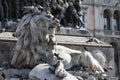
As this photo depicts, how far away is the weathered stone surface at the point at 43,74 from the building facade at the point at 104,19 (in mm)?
39837

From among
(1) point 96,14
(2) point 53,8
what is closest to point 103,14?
(1) point 96,14

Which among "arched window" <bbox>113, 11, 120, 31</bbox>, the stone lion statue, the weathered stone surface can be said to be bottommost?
"arched window" <bbox>113, 11, 120, 31</bbox>

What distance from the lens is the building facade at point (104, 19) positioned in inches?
1912

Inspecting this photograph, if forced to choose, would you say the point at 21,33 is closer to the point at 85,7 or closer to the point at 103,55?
the point at 103,55

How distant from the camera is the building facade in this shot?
48562 mm

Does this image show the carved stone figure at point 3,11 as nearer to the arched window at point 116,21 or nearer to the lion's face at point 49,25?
the lion's face at point 49,25

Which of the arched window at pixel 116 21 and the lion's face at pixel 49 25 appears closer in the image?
the lion's face at pixel 49 25

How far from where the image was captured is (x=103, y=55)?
Result: 10.7 meters

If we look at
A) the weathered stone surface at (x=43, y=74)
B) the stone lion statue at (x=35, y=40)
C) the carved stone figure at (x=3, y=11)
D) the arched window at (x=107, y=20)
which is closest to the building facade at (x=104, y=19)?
the arched window at (x=107, y=20)

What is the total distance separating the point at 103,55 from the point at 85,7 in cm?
3828

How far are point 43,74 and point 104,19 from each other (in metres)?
41.6

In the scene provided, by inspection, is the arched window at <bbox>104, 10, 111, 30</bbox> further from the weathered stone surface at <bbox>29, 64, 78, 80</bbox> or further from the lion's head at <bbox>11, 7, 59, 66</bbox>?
the weathered stone surface at <bbox>29, 64, 78, 80</bbox>

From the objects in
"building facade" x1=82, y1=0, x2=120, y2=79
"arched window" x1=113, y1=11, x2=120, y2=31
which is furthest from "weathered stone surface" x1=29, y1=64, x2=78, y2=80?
"arched window" x1=113, y1=11, x2=120, y2=31

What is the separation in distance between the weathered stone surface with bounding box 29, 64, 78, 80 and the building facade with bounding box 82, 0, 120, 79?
39.8m
